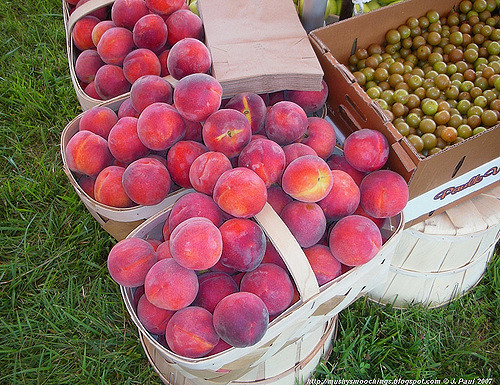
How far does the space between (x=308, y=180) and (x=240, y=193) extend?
179mm

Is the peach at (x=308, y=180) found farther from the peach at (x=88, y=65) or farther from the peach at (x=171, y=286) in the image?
the peach at (x=88, y=65)

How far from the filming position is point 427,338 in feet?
5.41

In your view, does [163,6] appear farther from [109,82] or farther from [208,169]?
[208,169]

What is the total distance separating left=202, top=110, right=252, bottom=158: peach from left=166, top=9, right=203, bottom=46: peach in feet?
1.70

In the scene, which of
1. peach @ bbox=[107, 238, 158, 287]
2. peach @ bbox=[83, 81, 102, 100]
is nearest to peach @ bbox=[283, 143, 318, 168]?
peach @ bbox=[107, 238, 158, 287]

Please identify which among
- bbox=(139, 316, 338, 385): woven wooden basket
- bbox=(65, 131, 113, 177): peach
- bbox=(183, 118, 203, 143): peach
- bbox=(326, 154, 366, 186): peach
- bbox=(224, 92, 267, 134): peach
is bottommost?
bbox=(139, 316, 338, 385): woven wooden basket

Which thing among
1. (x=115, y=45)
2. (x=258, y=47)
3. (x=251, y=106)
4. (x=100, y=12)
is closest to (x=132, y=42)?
(x=115, y=45)

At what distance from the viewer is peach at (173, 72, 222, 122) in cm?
121

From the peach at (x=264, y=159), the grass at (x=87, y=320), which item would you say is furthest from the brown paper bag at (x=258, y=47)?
the grass at (x=87, y=320)

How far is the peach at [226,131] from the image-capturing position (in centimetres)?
118

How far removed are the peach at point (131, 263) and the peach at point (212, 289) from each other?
0.14 metres

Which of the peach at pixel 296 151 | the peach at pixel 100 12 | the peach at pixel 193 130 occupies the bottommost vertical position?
the peach at pixel 193 130

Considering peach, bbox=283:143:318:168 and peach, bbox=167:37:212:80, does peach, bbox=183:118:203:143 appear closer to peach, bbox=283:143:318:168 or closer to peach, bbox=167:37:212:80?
peach, bbox=167:37:212:80

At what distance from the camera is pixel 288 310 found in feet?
3.51
